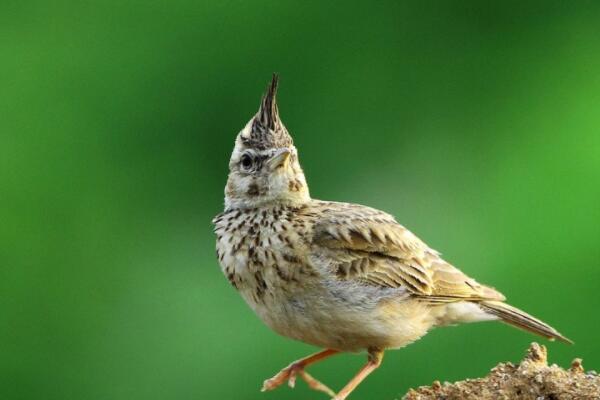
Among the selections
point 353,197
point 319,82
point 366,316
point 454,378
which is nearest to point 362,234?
point 366,316

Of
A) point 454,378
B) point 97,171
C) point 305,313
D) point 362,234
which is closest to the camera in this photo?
point 305,313

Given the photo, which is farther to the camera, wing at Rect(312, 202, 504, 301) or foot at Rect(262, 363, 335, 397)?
wing at Rect(312, 202, 504, 301)

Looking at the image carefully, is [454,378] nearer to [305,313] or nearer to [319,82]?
[305,313]

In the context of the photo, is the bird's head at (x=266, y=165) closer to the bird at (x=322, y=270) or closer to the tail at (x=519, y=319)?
the bird at (x=322, y=270)

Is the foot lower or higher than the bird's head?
lower

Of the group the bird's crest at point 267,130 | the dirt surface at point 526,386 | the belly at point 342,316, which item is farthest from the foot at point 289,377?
the bird's crest at point 267,130

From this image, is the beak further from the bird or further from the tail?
the tail

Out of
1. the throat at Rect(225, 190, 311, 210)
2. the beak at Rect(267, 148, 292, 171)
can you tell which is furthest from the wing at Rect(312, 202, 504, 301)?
the beak at Rect(267, 148, 292, 171)

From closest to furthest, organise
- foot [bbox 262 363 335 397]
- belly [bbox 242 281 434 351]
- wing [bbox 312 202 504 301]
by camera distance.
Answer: belly [bbox 242 281 434 351], foot [bbox 262 363 335 397], wing [bbox 312 202 504 301]
